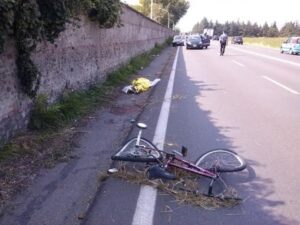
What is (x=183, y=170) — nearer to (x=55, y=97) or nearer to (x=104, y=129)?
(x=104, y=129)

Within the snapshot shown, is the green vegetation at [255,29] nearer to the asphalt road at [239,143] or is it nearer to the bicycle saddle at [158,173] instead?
the asphalt road at [239,143]

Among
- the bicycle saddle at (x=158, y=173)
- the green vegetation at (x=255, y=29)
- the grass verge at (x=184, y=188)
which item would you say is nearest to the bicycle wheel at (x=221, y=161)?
the grass verge at (x=184, y=188)

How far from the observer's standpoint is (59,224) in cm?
394

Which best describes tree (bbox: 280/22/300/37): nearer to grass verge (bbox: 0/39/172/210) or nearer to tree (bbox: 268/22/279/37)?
tree (bbox: 268/22/279/37)

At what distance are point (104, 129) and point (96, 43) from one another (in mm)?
4636

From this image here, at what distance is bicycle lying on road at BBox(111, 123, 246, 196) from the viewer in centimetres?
505

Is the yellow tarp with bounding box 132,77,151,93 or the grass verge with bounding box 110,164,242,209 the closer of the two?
the grass verge with bounding box 110,164,242,209

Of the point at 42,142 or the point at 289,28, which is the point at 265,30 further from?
the point at 42,142

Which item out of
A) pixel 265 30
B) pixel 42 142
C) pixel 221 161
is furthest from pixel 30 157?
pixel 265 30

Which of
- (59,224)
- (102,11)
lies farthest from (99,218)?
(102,11)

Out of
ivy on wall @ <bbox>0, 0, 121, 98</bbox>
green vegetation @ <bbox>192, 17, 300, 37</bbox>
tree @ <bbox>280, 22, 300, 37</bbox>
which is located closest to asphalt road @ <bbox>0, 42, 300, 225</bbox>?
ivy on wall @ <bbox>0, 0, 121, 98</bbox>

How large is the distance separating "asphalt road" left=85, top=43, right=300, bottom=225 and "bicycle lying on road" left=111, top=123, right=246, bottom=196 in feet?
0.62

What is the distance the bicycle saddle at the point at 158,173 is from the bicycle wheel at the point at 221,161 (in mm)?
518

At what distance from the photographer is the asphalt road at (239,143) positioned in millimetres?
4238
